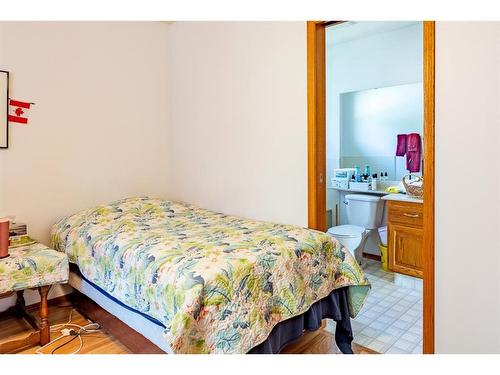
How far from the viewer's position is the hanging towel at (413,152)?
3.52 meters

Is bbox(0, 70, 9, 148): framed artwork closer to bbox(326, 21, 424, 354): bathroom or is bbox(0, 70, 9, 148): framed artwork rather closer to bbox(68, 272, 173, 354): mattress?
bbox(68, 272, 173, 354): mattress

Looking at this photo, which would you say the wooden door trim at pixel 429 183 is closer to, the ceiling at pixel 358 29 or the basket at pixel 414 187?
the basket at pixel 414 187

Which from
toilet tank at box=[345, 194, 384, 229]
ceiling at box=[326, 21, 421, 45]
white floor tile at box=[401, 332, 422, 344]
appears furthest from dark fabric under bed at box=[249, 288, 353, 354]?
ceiling at box=[326, 21, 421, 45]

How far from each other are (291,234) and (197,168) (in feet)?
4.84

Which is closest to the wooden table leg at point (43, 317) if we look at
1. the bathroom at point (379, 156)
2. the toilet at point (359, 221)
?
the bathroom at point (379, 156)

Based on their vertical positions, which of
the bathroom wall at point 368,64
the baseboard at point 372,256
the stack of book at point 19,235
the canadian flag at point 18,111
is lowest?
the baseboard at point 372,256

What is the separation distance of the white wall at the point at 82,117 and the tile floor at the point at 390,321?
216 cm

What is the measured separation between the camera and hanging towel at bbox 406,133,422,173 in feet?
11.5

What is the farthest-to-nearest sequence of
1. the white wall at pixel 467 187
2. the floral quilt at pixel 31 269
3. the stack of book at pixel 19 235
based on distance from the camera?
1. the stack of book at pixel 19 235
2. the floral quilt at pixel 31 269
3. the white wall at pixel 467 187

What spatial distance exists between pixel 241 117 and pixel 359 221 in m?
1.80

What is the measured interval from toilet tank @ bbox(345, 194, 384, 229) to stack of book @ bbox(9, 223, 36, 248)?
296 cm

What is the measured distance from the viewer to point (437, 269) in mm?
1817
